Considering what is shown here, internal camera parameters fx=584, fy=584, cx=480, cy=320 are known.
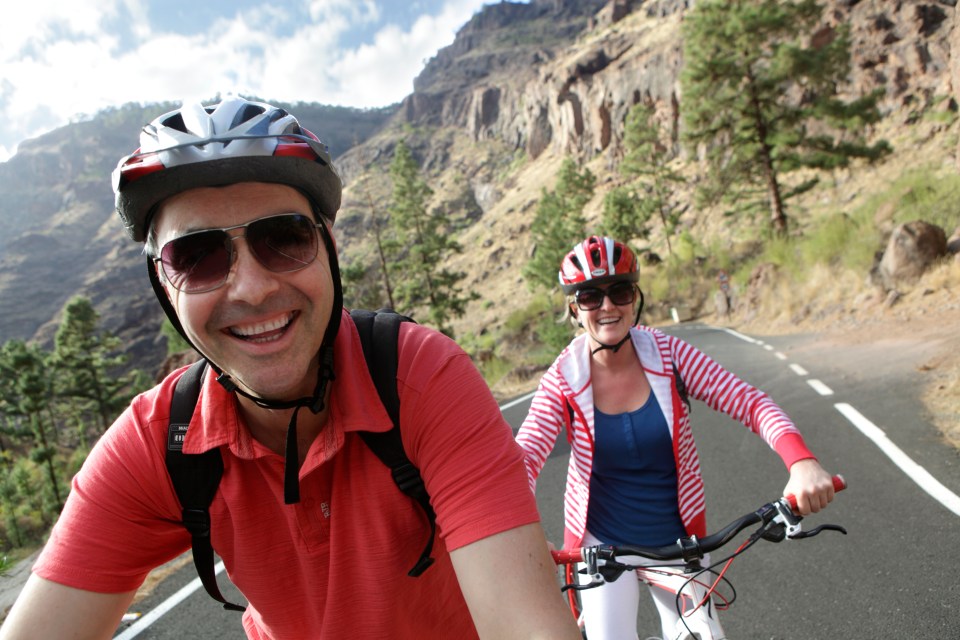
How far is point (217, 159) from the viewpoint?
1550mm

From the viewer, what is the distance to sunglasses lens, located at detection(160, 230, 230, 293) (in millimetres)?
1570

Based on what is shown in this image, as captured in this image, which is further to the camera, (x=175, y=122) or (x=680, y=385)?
(x=680, y=385)

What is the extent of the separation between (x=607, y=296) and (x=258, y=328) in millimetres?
1999

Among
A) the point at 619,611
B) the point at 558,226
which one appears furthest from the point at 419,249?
the point at 619,611

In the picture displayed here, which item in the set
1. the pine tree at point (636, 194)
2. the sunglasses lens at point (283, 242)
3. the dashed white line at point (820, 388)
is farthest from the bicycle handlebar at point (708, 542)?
the pine tree at point (636, 194)

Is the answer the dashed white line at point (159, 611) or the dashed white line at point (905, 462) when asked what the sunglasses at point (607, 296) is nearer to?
the dashed white line at point (905, 462)

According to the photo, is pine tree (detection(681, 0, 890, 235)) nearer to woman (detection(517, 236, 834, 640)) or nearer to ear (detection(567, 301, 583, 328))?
ear (detection(567, 301, 583, 328))

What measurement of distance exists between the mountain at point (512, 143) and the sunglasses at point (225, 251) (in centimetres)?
2243

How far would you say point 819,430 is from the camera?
651 cm

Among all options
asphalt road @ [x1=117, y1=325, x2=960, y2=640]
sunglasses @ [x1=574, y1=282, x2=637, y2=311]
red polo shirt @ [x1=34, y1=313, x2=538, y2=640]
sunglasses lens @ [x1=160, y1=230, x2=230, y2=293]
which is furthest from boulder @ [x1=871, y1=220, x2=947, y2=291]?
sunglasses lens @ [x1=160, y1=230, x2=230, y2=293]

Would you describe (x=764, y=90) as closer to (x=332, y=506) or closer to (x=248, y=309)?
(x=248, y=309)

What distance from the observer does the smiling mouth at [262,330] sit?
158cm

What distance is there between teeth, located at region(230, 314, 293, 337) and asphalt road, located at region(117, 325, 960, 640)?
297cm

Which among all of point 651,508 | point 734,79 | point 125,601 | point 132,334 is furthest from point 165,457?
point 132,334
